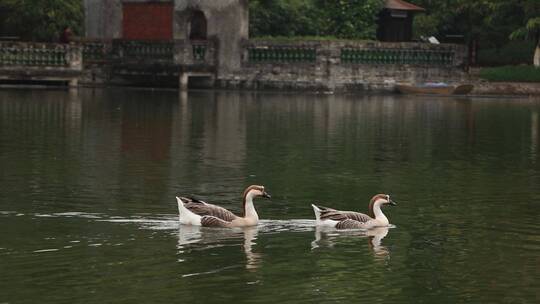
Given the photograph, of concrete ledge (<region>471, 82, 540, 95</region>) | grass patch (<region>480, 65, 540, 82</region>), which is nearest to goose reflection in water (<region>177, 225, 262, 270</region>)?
concrete ledge (<region>471, 82, 540, 95</region>)

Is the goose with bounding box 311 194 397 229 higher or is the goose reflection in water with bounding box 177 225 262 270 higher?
the goose with bounding box 311 194 397 229

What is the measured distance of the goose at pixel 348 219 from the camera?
2358 cm

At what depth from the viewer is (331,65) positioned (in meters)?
78.8

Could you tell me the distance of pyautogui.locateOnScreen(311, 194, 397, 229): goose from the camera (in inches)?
928

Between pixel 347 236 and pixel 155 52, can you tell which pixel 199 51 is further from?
pixel 347 236

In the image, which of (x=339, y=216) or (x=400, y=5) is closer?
(x=339, y=216)

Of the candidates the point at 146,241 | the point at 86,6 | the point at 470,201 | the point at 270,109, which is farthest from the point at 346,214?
the point at 86,6

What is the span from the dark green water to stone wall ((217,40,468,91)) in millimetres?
24510

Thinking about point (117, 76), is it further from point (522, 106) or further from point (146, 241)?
point (146, 241)

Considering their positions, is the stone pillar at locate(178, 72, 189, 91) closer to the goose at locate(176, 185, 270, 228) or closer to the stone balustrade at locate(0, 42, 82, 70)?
the stone balustrade at locate(0, 42, 82, 70)

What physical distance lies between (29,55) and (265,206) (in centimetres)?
4854

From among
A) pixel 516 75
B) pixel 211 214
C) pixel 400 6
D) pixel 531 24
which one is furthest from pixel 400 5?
pixel 211 214

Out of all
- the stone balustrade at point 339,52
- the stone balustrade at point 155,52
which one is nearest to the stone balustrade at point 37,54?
the stone balustrade at point 155,52

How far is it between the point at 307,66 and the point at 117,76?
1097 cm
